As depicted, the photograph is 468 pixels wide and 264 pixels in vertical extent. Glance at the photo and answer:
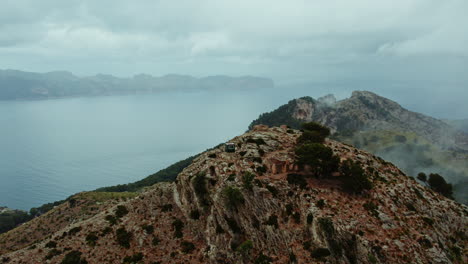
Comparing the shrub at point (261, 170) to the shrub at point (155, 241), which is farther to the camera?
the shrub at point (261, 170)

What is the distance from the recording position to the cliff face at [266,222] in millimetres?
39938

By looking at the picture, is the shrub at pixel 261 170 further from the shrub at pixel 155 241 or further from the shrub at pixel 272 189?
the shrub at pixel 155 241

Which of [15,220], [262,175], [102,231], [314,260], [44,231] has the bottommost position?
[15,220]

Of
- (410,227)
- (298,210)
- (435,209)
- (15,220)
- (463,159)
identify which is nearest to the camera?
(410,227)

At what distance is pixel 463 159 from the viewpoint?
7343 inches

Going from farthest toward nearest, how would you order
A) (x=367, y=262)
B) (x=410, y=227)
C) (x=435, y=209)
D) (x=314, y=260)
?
(x=435, y=209)
(x=410, y=227)
(x=314, y=260)
(x=367, y=262)

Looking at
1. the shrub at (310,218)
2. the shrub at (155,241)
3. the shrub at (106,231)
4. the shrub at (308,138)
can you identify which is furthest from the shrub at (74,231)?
the shrub at (308,138)

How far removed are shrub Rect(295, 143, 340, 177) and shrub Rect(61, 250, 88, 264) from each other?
4310cm

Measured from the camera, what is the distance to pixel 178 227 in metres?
52.4

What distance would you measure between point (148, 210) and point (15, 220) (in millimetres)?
133632

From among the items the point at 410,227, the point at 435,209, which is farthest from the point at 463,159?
the point at 410,227

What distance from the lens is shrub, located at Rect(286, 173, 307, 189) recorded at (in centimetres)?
4847

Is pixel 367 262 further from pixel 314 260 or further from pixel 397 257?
pixel 314 260

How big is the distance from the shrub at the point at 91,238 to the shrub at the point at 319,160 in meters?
41.6
